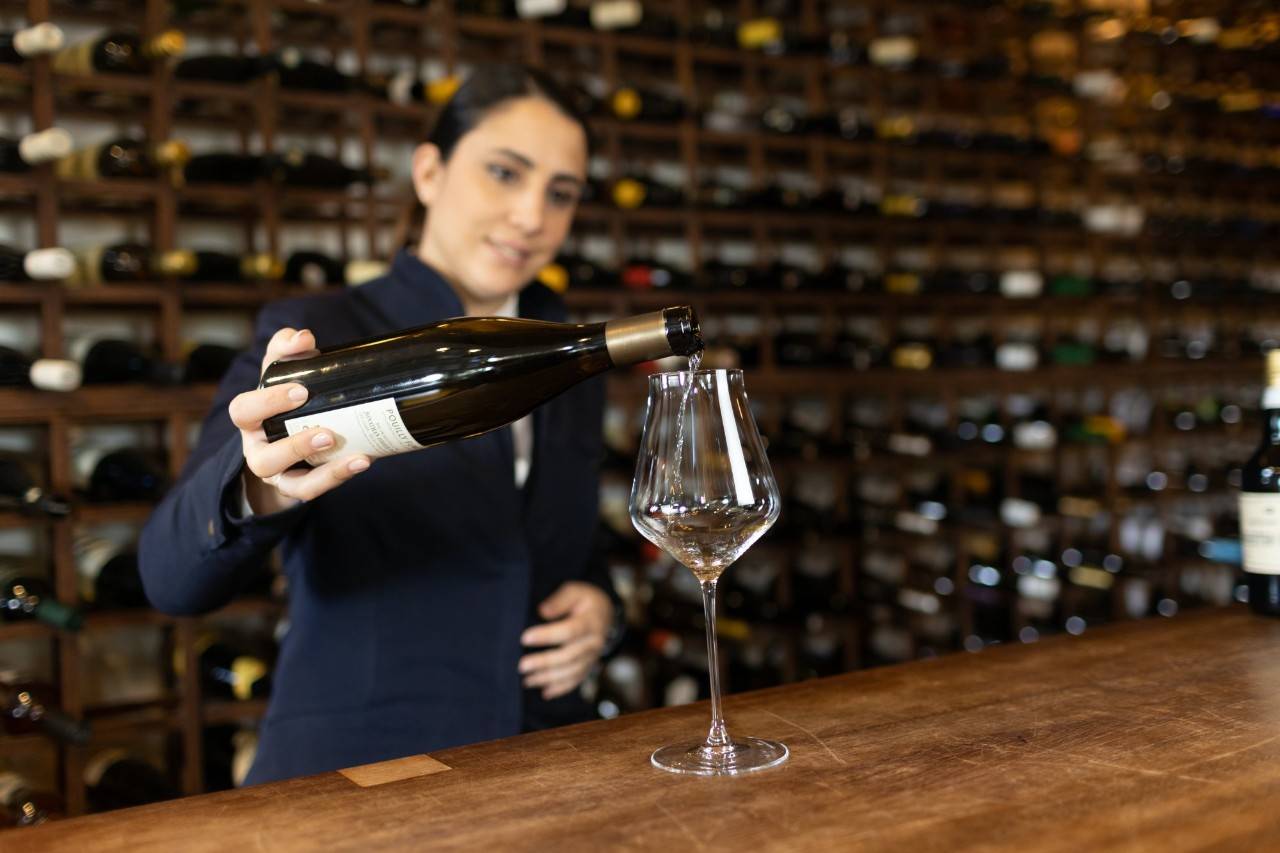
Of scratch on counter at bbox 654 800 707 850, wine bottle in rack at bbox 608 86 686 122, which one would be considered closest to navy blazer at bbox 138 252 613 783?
scratch on counter at bbox 654 800 707 850

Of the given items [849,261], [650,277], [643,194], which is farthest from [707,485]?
[849,261]

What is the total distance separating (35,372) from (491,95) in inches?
41.2

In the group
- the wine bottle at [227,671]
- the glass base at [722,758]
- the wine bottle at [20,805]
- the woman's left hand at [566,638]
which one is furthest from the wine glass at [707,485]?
the wine bottle at [227,671]

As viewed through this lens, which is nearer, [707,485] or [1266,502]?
[707,485]

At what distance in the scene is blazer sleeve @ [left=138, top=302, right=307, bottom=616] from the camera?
964 millimetres

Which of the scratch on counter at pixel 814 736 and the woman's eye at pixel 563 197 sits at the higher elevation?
the woman's eye at pixel 563 197

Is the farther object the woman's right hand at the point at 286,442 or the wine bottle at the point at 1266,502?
the wine bottle at the point at 1266,502

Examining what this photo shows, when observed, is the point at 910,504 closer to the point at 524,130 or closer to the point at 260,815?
the point at 524,130

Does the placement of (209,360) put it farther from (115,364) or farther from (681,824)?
(681,824)

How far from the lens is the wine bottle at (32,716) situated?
1734mm

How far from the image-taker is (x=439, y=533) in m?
1.22

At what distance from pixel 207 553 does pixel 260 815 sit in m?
0.37

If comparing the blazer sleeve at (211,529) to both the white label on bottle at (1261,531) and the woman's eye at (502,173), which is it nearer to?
the woman's eye at (502,173)

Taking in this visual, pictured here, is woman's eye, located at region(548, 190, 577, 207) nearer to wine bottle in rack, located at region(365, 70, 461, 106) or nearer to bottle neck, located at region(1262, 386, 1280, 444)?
bottle neck, located at region(1262, 386, 1280, 444)
